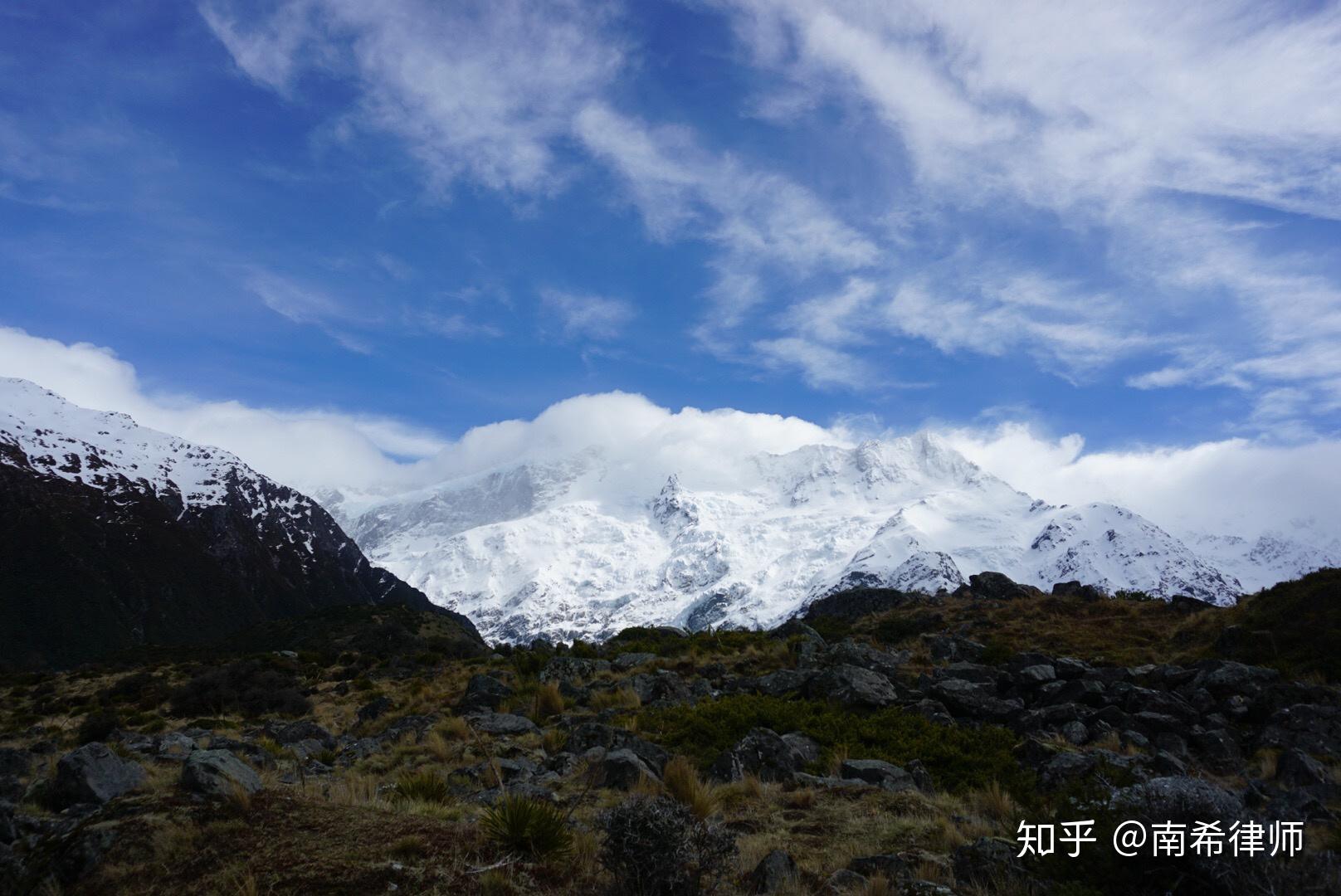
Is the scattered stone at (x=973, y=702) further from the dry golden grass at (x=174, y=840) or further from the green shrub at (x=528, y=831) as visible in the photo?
the dry golden grass at (x=174, y=840)

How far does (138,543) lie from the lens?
116 m

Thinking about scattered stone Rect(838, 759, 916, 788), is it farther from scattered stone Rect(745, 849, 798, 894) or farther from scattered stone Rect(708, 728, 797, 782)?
scattered stone Rect(745, 849, 798, 894)

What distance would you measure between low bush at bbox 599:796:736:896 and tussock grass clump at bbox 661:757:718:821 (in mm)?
2140

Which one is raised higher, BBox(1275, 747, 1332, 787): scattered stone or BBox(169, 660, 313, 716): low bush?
BBox(1275, 747, 1332, 787): scattered stone

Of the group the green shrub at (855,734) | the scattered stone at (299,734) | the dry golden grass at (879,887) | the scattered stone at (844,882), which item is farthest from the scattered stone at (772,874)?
the scattered stone at (299,734)

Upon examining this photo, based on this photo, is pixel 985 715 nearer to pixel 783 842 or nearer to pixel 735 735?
pixel 735 735

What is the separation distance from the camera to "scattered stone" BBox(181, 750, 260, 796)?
702 centimetres

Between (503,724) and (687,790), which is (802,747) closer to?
(687,790)

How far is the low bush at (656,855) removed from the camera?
5672 mm

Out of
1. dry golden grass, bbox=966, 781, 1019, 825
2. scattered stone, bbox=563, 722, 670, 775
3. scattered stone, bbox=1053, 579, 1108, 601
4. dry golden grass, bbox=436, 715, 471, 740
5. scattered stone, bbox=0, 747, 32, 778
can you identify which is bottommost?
scattered stone, bbox=0, 747, 32, 778

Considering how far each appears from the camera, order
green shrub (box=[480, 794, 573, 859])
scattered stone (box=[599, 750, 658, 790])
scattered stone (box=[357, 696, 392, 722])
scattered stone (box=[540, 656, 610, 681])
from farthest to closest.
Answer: scattered stone (box=[540, 656, 610, 681])
scattered stone (box=[357, 696, 392, 722])
scattered stone (box=[599, 750, 658, 790])
green shrub (box=[480, 794, 573, 859])

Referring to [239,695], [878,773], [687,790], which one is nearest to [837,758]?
[878,773]

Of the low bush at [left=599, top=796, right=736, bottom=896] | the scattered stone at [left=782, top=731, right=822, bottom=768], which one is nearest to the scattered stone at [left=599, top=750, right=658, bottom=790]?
the scattered stone at [left=782, top=731, right=822, bottom=768]

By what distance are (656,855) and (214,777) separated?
4630mm
